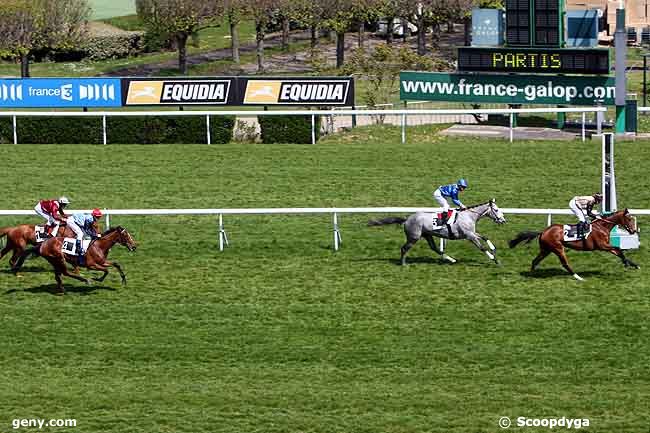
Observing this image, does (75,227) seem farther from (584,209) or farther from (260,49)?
(260,49)

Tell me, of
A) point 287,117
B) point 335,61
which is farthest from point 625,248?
point 335,61

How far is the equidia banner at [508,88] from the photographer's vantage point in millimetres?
27000

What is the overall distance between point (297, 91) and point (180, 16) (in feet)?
61.4

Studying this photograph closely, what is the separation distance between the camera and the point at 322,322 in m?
14.9

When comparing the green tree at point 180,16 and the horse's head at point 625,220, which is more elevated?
the green tree at point 180,16

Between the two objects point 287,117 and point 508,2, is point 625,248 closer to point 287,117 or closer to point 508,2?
point 287,117

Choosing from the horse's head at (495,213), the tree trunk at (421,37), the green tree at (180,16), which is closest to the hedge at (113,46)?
the green tree at (180,16)

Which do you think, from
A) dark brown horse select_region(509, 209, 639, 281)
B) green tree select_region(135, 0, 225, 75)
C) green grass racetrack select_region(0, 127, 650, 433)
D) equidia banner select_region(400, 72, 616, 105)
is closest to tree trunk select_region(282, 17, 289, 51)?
green tree select_region(135, 0, 225, 75)

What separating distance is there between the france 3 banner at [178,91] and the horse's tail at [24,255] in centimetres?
1084

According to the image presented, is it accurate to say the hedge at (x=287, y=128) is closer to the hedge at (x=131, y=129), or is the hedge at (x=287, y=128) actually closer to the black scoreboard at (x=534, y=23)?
the hedge at (x=131, y=129)

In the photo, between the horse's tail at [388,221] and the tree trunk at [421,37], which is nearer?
the horse's tail at [388,221]

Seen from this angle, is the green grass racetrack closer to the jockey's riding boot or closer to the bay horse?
the bay horse

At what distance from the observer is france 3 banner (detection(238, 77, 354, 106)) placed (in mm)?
27250

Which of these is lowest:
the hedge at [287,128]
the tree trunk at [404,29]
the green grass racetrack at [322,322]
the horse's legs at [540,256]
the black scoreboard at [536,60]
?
the green grass racetrack at [322,322]
